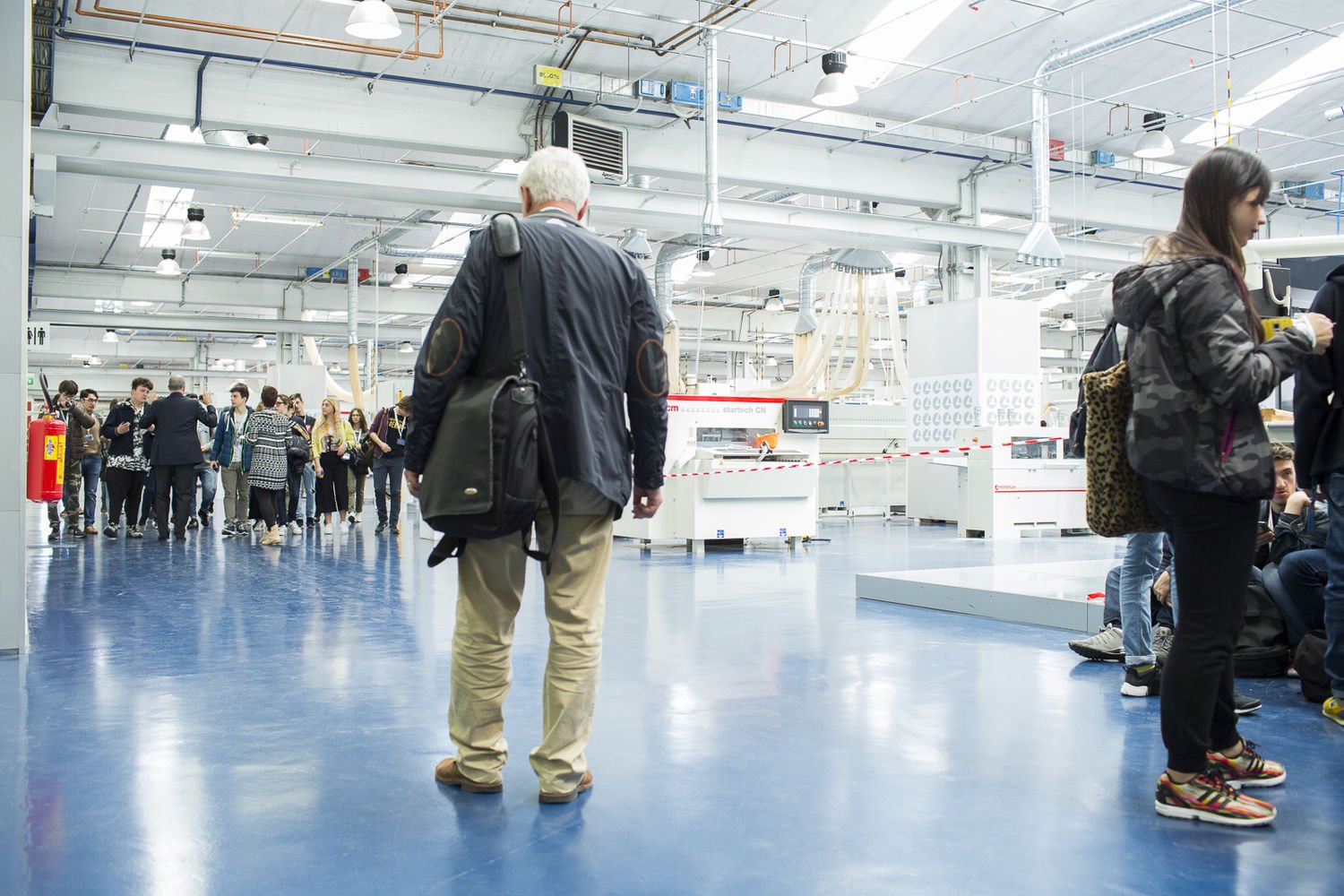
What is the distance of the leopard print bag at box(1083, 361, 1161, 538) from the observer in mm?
2551

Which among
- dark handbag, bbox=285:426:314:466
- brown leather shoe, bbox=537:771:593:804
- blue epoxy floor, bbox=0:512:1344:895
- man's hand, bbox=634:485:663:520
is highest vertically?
dark handbag, bbox=285:426:314:466

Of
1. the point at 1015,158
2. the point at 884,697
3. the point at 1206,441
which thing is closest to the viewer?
the point at 1206,441

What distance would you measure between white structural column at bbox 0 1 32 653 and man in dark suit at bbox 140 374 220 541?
5.64 meters

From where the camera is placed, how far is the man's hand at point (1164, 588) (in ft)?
12.7

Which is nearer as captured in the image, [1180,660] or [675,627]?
[1180,660]

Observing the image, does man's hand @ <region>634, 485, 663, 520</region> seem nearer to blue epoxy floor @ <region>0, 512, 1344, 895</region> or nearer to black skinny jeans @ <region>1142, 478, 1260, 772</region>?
blue epoxy floor @ <region>0, 512, 1344, 895</region>

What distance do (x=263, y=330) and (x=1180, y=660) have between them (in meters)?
20.6

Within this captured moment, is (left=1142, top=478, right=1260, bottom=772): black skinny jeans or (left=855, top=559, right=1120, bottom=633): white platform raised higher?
(left=1142, top=478, right=1260, bottom=772): black skinny jeans

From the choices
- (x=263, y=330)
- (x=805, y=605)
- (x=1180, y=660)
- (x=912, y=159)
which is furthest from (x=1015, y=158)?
(x=263, y=330)

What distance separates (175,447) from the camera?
1012 cm

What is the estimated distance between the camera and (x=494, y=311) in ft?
8.13

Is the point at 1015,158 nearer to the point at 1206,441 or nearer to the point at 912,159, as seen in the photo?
the point at 912,159

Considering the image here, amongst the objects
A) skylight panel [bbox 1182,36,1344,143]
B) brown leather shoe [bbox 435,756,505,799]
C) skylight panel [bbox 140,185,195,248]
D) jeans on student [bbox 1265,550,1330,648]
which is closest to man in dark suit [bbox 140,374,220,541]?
skylight panel [bbox 140,185,195,248]

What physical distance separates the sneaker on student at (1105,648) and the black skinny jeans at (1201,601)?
6.22ft
